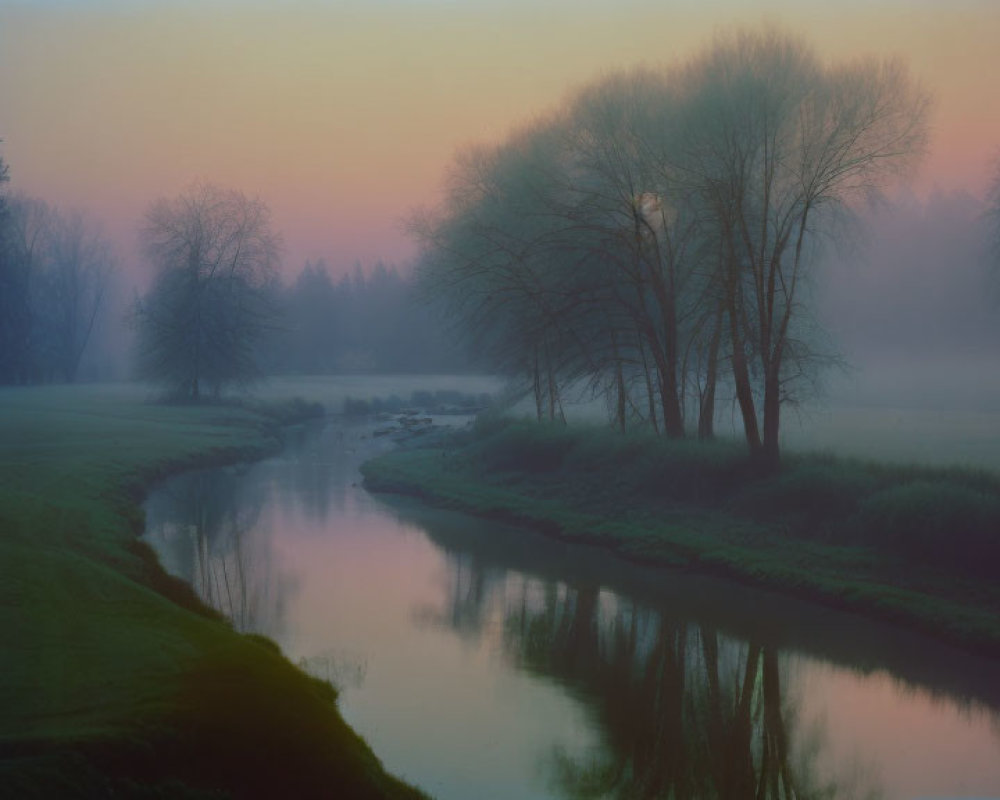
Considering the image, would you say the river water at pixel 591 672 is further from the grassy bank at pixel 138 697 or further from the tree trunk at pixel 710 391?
the tree trunk at pixel 710 391

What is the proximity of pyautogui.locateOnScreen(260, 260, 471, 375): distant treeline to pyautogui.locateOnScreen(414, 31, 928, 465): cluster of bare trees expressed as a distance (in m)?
41.5

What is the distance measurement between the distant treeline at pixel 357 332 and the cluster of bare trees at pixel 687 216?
41.5 m

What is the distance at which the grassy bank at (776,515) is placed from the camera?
15.1 metres

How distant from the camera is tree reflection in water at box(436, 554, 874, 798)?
927 cm

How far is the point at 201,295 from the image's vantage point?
176ft

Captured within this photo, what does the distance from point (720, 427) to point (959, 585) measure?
876 inches

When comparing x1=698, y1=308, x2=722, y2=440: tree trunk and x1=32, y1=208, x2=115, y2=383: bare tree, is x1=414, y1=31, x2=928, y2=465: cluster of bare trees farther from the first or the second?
x1=32, y1=208, x2=115, y2=383: bare tree

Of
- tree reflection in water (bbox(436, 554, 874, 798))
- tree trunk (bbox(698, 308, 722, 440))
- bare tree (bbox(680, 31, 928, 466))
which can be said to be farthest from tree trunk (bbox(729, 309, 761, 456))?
tree reflection in water (bbox(436, 554, 874, 798))

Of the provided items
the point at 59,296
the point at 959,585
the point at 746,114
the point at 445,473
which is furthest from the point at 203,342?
the point at 959,585

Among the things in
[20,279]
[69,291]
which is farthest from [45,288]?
[20,279]

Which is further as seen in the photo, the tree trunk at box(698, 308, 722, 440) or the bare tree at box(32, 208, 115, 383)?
the bare tree at box(32, 208, 115, 383)

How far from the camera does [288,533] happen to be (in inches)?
879

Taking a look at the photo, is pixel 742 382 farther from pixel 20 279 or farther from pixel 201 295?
pixel 201 295

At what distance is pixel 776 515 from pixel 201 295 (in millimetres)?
40245
